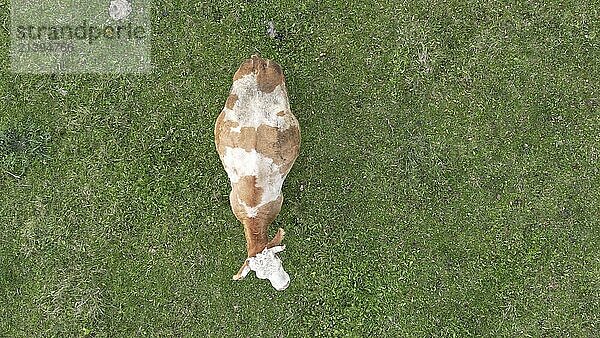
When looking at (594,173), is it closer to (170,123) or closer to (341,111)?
(341,111)

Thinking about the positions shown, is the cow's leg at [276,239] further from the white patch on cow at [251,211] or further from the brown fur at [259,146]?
the white patch on cow at [251,211]

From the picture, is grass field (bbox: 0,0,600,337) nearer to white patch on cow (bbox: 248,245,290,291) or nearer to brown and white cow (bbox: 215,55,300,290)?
brown and white cow (bbox: 215,55,300,290)

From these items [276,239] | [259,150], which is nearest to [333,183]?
[276,239]

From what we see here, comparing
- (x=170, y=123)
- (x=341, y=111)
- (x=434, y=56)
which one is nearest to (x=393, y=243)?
(x=341, y=111)

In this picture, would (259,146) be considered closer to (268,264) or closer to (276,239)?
(276,239)

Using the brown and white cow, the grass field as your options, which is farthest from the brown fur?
the grass field
